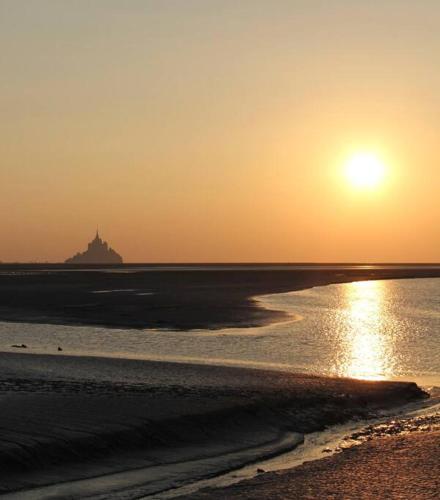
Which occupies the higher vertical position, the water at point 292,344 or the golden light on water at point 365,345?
the water at point 292,344

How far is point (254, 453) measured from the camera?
1723cm

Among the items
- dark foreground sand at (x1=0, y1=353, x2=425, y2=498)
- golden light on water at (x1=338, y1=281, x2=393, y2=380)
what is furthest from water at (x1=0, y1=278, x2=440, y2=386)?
dark foreground sand at (x1=0, y1=353, x2=425, y2=498)

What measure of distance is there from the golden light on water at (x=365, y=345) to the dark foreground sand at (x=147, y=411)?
4.41 m

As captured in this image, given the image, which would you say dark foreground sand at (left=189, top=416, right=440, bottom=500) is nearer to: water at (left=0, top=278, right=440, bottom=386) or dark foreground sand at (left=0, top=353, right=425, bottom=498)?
dark foreground sand at (left=0, top=353, right=425, bottom=498)

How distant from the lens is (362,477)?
589 inches

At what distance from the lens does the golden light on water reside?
30.5m

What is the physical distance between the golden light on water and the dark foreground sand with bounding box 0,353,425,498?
14.5ft

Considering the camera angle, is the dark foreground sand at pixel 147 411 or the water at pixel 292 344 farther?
the water at pixel 292 344

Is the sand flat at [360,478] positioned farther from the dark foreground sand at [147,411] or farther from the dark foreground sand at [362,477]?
the dark foreground sand at [147,411]

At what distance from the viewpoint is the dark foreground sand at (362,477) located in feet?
45.6

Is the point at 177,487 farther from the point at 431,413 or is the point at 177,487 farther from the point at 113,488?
the point at 431,413

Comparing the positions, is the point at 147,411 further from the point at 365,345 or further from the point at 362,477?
the point at 365,345

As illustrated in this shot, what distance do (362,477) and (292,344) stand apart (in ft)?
76.1

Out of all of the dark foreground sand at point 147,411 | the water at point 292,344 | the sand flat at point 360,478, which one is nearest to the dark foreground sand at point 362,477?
the sand flat at point 360,478
